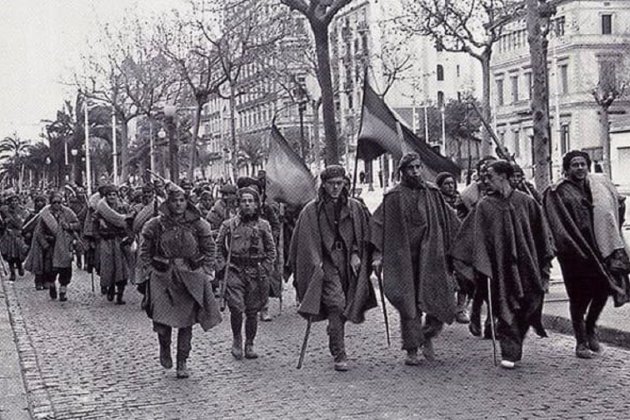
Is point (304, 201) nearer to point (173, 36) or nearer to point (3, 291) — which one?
point (3, 291)

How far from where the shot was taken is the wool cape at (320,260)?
386 inches

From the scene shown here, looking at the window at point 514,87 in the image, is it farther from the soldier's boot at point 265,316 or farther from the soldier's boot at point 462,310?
the soldier's boot at point 462,310

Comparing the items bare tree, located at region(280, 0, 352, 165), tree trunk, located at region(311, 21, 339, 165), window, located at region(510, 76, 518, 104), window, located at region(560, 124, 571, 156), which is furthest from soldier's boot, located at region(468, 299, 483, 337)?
window, located at region(510, 76, 518, 104)

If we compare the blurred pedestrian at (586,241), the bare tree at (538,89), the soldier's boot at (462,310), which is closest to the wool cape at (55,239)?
the soldier's boot at (462,310)

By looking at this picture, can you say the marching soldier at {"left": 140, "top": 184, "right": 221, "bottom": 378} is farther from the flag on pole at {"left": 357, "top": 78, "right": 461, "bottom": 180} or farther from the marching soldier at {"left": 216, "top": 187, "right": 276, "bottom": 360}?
the flag on pole at {"left": 357, "top": 78, "right": 461, "bottom": 180}

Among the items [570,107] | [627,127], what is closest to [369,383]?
[627,127]

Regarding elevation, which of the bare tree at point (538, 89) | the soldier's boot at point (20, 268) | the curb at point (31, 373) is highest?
the bare tree at point (538, 89)

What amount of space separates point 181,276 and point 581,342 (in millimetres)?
3440

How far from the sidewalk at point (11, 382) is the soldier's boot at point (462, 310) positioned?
182 inches

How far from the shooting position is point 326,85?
820 inches

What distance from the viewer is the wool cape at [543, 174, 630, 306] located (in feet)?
32.2

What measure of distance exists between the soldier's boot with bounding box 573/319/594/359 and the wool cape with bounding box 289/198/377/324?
69.3 inches

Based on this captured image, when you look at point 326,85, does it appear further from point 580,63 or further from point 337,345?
point 580,63

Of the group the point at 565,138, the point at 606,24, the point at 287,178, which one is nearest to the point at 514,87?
the point at 565,138
